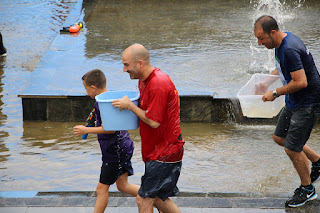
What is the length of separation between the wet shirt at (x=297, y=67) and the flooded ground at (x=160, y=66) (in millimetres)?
1174

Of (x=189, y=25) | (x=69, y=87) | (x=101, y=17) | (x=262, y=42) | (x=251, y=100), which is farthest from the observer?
(x=101, y=17)

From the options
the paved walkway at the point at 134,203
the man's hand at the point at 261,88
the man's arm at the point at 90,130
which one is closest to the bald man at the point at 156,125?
the man's arm at the point at 90,130

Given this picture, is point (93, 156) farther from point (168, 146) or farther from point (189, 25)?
point (189, 25)

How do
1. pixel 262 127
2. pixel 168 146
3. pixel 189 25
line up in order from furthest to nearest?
1. pixel 189 25
2. pixel 262 127
3. pixel 168 146

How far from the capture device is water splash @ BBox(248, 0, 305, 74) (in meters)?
9.26

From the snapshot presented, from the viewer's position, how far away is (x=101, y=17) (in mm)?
13602

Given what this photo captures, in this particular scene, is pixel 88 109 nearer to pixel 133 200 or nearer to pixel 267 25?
pixel 133 200

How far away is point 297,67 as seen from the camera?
4.53 meters

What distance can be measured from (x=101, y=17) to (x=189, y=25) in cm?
245

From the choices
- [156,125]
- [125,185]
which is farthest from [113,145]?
[156,125]

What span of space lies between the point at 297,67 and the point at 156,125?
1.40m

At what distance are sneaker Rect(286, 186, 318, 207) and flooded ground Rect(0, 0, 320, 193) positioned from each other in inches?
25.1

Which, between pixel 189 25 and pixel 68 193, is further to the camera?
pixel 189 25

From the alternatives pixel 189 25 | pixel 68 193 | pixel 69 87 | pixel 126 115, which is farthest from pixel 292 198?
pixel 189 25
